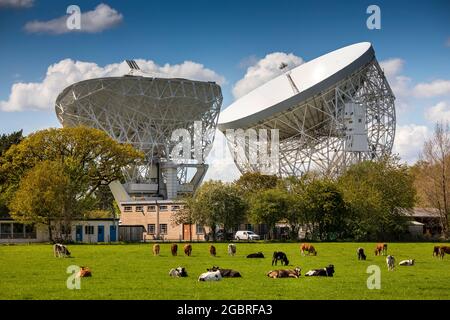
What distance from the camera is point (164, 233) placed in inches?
2894

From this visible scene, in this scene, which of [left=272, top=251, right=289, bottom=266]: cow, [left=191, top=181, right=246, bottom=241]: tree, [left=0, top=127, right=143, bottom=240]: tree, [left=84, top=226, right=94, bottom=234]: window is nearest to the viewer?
[left=272, top=251, right=289, bottom=266]: cow

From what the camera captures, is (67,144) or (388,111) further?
(388,111)

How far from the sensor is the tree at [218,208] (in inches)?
2443

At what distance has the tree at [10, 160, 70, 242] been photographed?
52.9 meters

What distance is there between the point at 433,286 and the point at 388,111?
55499 millimetres

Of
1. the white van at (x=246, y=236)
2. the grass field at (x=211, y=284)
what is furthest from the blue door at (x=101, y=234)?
the grass field at (x=211, y=284)

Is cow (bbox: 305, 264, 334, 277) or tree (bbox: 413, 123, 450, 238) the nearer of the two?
cow (bbox: 305, 264, 334, 277)

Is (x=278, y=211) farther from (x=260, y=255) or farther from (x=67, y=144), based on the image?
(x=260, y=255)

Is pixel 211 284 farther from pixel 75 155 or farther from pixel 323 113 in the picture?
pixel 323 113

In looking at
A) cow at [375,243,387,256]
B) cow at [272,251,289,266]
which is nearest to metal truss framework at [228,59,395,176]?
cow at [375,243,387,256]

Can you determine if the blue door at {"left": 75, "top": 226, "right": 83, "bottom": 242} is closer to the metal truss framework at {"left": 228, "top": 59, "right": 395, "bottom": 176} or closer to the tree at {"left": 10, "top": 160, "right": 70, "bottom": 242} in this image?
the tree at {"left": 10, "top": 160, "right": 70, "bottom": 242}

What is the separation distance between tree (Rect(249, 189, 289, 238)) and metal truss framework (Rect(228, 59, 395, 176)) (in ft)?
24.7

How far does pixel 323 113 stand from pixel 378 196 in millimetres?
12120
